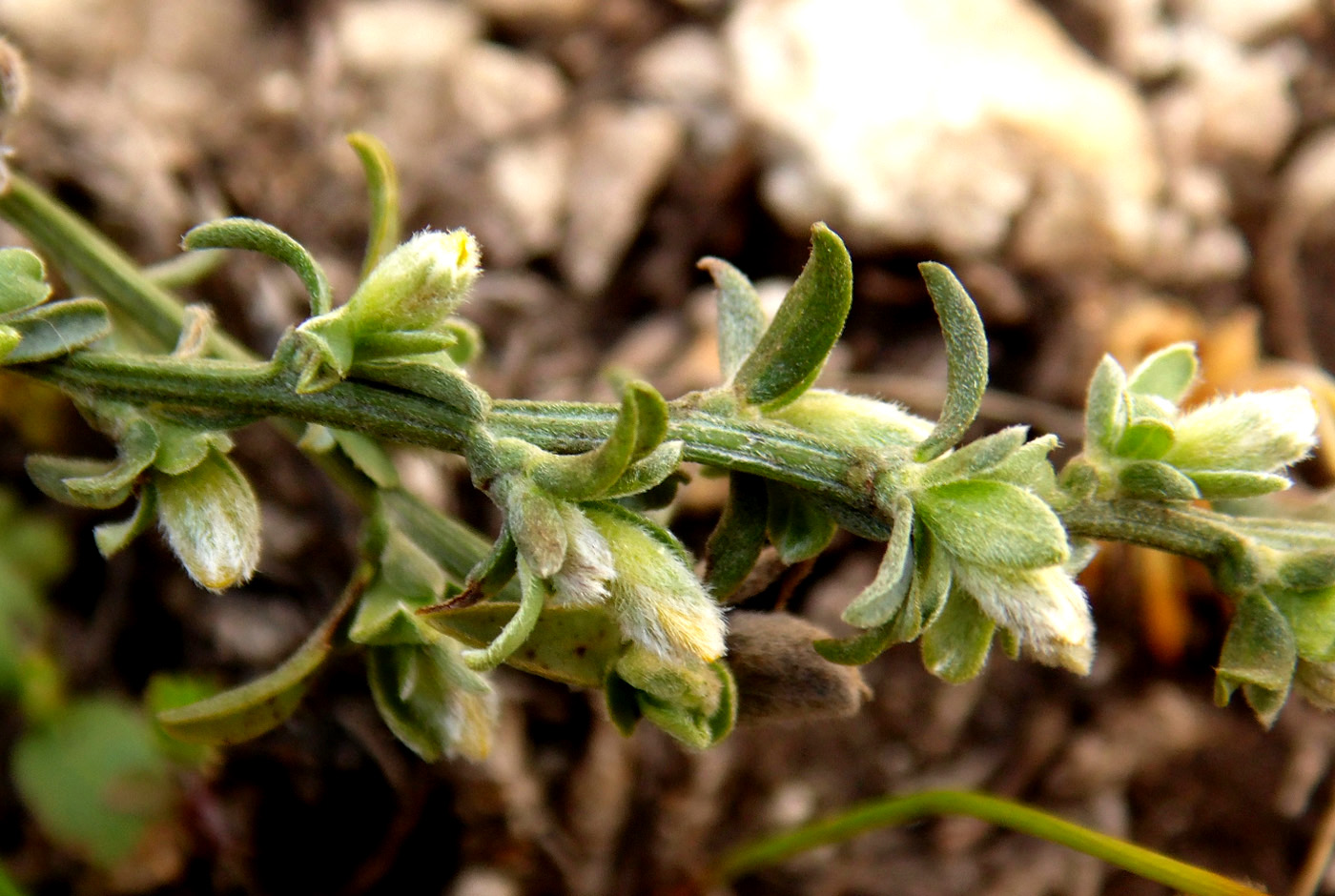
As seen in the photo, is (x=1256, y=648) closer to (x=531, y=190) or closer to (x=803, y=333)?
(x=803, y=333)

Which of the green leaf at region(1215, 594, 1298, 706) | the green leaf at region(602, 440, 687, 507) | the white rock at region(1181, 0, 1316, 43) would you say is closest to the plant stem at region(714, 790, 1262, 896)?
the green leaf at region(1215, 594, 1298, 706)

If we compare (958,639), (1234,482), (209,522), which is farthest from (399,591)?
(1234,482)

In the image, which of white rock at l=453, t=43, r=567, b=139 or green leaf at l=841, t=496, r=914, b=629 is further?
white rock at l=453, t=43, r=567, b=139

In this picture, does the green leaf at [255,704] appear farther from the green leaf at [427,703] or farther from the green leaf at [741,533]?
the green leaf at [741,533]

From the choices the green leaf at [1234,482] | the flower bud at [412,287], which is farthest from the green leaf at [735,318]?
the green leaf at [1234,482]

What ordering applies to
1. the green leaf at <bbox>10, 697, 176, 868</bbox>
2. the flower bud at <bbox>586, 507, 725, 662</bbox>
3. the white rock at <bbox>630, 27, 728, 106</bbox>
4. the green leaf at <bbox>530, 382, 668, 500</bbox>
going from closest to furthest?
the green leaf at <bbox>530, 382, 668, 500</bbox> < the flower bud at <bbox>586, 507, 725, 662</bbox> < the green leaf at <bbox>10, 697, 176, 868</bbox> < the white rock at <bbox>630, 27, 728, 106</bbox>

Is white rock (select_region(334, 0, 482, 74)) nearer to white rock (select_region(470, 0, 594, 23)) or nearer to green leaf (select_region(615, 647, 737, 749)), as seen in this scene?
white rock (select_region(470, 0, 594, 23))
